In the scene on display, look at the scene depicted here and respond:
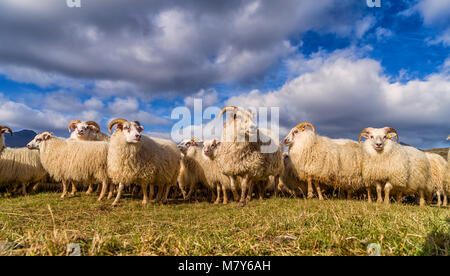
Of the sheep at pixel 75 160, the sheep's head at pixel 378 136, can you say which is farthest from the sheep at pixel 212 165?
the sheep's head at pixel 378 136

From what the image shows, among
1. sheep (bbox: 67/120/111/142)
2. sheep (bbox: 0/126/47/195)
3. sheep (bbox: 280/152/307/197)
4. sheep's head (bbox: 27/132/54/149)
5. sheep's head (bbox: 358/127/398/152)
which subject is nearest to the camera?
sheep's head (bbox: 358/127/398/152)

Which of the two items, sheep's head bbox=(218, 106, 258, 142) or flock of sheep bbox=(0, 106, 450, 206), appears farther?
flock of sheep bbox=(0, 106, 450, 206)

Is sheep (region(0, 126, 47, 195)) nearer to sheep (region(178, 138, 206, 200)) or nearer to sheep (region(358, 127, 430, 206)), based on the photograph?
sheep (region(178, 138, 206, 200))

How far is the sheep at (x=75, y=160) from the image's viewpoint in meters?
9.62

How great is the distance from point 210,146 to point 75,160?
531cm

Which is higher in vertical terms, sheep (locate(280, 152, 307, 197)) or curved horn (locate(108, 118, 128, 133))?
curved horn (locate(108, 118, 128, 133))

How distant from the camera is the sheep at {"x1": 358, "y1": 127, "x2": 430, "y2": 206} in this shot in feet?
30.8

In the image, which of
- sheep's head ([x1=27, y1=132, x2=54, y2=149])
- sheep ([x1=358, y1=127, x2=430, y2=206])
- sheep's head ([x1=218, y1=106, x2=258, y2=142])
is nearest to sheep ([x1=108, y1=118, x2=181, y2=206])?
sheep's head ([x1=218, y1=106, x2=258, y2=142])

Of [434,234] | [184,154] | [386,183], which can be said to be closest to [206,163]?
[184,154]

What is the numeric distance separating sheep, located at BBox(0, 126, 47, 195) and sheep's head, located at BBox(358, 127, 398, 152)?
14598mm

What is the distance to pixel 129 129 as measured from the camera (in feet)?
27.6

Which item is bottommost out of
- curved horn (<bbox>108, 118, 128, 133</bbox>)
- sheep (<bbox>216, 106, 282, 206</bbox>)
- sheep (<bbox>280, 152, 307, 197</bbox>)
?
sheep (<bbox>280, 152, 307, 197</bbox>)

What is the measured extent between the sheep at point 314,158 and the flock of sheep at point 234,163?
0.13ft
